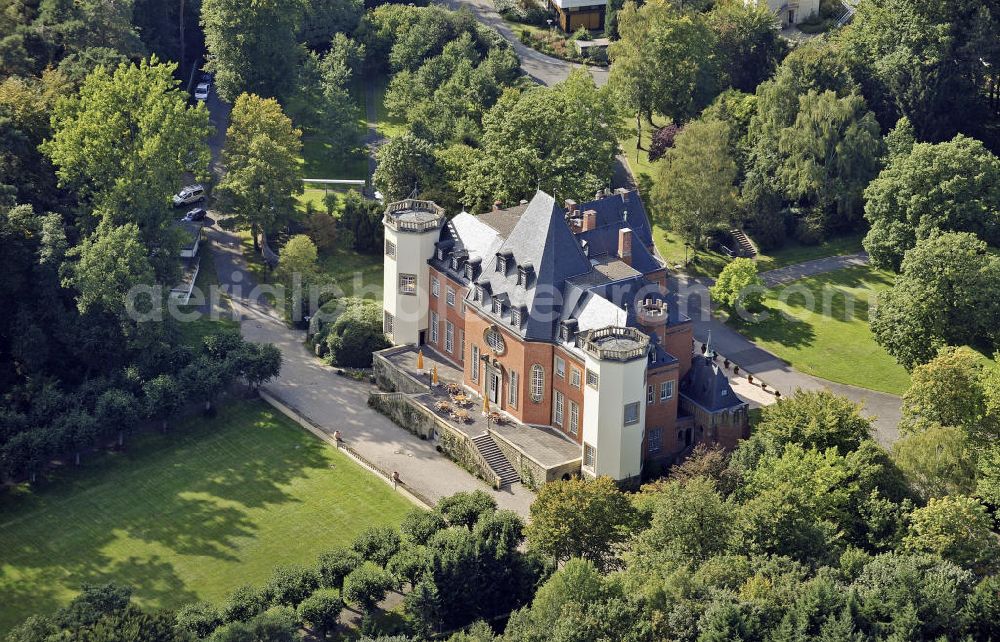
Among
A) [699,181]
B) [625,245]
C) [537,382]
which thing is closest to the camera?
[537,382]

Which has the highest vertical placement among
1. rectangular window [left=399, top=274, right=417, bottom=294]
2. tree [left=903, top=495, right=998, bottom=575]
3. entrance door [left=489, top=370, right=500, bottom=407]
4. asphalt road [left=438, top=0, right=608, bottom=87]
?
asphalt road [left=438, top=0, right=608, bottom=87]

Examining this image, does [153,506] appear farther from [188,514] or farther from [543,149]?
[543,149]

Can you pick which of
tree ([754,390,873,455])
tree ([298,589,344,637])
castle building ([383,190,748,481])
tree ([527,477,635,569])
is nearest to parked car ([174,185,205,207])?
castle building ([383,190,748,481])

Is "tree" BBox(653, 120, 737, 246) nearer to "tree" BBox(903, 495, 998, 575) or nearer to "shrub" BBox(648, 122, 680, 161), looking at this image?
"shrub" BBox(648, 122, 680, 161)

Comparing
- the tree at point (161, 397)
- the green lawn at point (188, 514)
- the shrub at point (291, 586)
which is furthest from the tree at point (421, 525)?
the tree at point (161, 397)

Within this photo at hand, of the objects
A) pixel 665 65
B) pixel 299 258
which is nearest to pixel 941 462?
pixel 299 258

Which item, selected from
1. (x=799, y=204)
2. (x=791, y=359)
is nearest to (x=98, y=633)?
(x=791, y=359)
